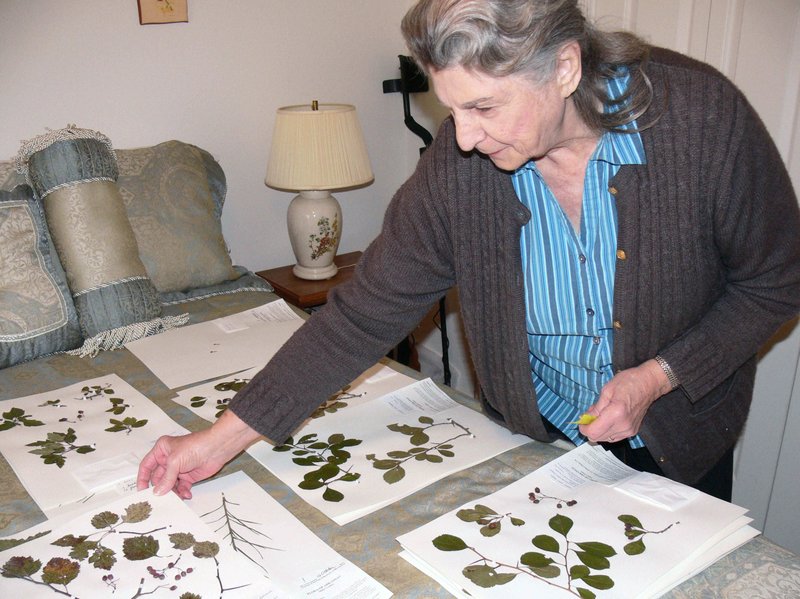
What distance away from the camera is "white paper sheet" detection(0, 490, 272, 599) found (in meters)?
1.04

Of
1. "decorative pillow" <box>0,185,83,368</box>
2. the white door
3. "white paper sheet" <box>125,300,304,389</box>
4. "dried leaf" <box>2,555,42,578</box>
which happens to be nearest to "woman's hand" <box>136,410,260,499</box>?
"dried leaf" <box>2,555,42,578</box>

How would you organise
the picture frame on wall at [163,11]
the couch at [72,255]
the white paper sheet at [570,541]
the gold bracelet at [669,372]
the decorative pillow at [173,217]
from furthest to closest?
the picture frame on wall at [163,11]
the decorative pillow at [173,217]
the couch at [72,255]
the gold bracelet at [669,372]
the white paper sheet at [570,541]

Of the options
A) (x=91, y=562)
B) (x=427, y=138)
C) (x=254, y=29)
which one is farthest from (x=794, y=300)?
(x=254, y=29)

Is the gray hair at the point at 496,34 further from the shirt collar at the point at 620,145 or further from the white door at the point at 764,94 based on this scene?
the white door at the point at 764,94

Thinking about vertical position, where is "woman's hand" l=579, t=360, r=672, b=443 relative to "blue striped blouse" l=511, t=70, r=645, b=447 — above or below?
below

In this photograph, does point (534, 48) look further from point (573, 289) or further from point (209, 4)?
point (209, 4)

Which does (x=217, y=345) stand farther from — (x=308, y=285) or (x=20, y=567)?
(x=20, y=567)

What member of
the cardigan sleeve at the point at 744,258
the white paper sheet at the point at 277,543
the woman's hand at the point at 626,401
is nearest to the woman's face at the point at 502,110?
the cardigan sleeve at the point at 744,258

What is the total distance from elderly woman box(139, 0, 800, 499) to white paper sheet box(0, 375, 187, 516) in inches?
5.4

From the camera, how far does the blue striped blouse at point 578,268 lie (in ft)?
4.12

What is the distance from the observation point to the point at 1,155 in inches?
91.6

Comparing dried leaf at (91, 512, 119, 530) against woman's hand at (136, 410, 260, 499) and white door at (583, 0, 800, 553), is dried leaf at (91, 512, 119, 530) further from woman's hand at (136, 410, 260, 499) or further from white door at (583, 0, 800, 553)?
white door at (583, 0, 800, 553)

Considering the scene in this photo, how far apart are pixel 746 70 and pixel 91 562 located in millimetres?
1815

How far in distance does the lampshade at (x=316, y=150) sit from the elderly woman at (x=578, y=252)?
44.9 inches
